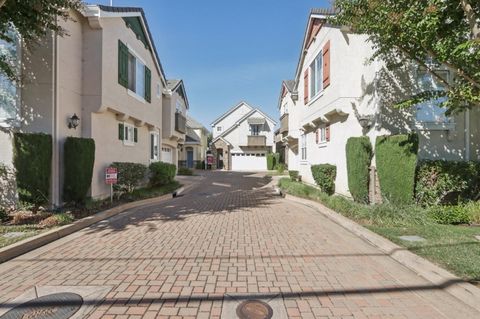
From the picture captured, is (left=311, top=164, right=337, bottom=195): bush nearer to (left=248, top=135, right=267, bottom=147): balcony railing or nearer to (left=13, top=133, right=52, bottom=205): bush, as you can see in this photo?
(left=13, top=133, right=52, bottom=205): bush

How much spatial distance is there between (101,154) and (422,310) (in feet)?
33.9

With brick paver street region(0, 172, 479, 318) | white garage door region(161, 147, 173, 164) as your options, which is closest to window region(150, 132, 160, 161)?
white garage door region(161, 147, 173, 164)

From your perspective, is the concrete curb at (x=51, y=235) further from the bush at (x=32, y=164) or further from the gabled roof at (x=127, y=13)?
the gabled roof at (x=127, y=13)

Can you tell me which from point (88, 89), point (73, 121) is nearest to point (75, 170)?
point (73, 121)

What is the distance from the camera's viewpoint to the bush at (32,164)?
764cm

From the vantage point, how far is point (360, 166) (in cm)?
896

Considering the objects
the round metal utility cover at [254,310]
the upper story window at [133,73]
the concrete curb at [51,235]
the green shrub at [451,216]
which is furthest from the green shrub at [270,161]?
the round metal utility cover at [254,310]

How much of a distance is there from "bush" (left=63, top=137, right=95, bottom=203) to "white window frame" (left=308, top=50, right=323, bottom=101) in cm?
958

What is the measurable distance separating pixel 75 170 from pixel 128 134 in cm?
448

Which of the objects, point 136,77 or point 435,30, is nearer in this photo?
point 435,30

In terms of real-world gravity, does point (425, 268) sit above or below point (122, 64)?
below

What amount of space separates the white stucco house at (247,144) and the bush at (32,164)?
96.4ft

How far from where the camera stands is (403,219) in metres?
7.08

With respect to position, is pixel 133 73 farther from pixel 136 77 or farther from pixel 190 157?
pixel 190 157
